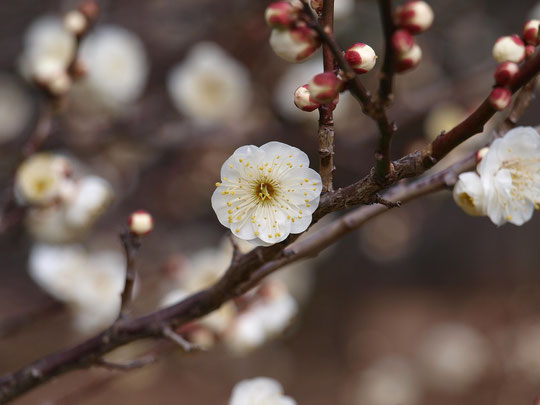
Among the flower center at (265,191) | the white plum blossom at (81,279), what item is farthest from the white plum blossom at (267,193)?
the white plum blossom at (81,279)

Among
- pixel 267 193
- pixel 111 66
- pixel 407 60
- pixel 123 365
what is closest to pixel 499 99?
pixel 407 60

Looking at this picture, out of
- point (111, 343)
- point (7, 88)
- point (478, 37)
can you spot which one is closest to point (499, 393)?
point (478, 37)

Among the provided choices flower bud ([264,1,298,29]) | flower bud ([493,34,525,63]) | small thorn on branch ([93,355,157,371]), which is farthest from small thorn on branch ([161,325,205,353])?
flower bud ([493,34,525,63])

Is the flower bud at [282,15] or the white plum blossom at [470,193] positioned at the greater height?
the flower bud at [282,15]

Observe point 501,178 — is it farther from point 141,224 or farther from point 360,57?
point 141,224

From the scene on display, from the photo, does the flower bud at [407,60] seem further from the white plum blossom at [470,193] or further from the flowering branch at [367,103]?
the white plum blossom at [470,193]

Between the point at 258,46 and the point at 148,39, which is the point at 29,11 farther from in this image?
the point at 258,46
